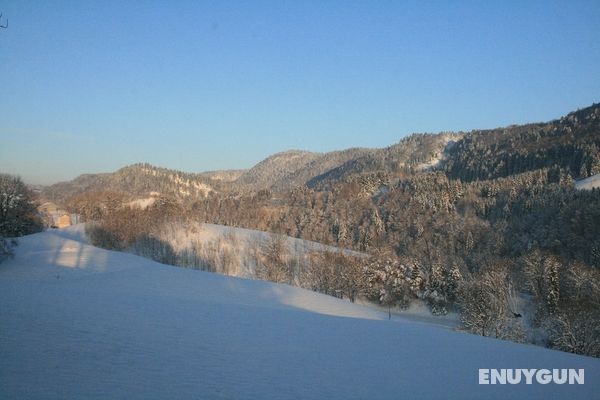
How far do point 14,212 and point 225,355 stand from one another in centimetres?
5530

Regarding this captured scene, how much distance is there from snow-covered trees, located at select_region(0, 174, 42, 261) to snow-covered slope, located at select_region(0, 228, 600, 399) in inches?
1305

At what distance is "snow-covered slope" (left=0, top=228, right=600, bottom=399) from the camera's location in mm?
8609

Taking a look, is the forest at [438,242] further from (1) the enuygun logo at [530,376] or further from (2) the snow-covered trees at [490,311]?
(1) the enuygun logo at [530,376]

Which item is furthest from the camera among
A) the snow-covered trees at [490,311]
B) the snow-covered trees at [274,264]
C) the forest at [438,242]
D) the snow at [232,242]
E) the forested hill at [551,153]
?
the forested hill at [551,153]

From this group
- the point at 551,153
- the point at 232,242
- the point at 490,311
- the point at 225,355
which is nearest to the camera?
the point at 225,355

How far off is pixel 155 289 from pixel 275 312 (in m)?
10.9

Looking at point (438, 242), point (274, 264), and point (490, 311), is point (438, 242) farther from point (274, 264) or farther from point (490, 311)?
point (490, 311)

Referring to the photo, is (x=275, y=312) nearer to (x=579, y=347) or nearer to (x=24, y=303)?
(x=24, y=303)

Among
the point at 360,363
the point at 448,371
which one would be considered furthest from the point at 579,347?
the point at 360,363

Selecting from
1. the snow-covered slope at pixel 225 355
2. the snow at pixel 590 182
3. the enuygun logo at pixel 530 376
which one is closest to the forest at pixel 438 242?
the snow at pixel 590 182

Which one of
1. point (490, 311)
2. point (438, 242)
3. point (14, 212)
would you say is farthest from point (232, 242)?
point (490, 311)

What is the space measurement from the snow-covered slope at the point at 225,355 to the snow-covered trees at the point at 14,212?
109 feet

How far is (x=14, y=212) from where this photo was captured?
53.2 meters

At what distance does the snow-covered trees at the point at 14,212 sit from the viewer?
1943 inches
